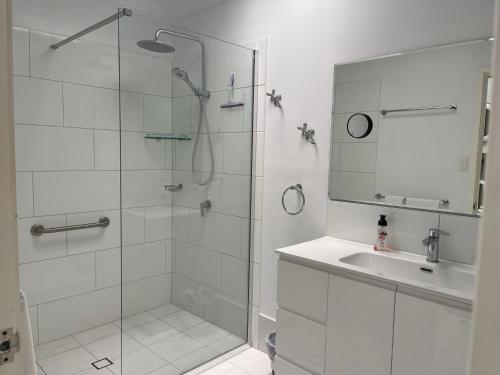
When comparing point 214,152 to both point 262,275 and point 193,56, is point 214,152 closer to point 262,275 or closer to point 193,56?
point 193,56

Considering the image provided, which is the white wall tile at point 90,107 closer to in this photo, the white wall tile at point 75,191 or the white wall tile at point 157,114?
the white wall tile at point 75,191

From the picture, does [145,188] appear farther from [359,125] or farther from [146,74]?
[359,125]

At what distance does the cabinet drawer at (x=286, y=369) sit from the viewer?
1736mm

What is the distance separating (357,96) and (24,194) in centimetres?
211

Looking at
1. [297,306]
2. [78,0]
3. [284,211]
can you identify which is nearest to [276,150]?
[284,211]

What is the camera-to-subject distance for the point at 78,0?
2453 mm

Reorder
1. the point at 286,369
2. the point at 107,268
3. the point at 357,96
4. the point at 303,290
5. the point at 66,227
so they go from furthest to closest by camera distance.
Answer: the point at 107,268 < the point at 66,227 < the point at 357,96 < the point at 286,369 < the point at 303,290

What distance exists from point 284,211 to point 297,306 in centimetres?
71

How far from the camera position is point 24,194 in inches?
90.4

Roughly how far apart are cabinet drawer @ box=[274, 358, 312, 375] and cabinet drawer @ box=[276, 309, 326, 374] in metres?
0.02

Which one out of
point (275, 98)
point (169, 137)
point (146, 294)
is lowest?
point (146, 294)

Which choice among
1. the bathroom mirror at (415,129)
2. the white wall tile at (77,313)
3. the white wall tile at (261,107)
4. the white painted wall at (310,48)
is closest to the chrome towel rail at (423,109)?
the bathroom mirror at (415,129)

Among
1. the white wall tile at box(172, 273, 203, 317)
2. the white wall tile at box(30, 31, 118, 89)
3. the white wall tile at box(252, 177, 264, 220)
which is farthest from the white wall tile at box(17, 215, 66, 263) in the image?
the white wall tile at box(252, 177, 264, 220)

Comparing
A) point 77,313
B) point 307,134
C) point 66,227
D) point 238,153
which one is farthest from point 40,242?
point 307,134
